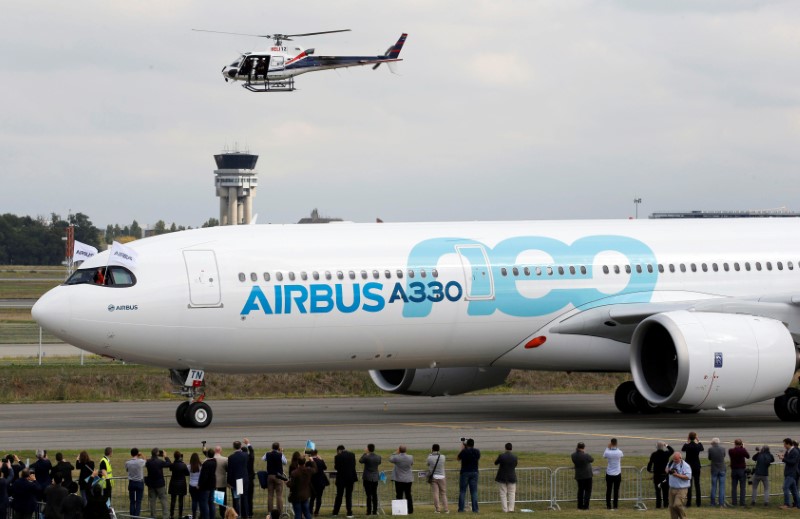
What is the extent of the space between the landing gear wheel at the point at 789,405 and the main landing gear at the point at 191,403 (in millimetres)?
14379

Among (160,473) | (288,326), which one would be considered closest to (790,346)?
(288,326)

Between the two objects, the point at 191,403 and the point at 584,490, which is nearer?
the point at 584,490

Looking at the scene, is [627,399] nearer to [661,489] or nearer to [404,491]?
[661,489]

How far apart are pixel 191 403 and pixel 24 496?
11442 mm

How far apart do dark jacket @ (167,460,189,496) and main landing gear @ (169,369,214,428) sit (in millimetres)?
9496

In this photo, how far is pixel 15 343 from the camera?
5916 cm

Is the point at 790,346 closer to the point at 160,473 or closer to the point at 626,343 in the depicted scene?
the point at 626,343

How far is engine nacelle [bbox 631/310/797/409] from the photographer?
31.0 m

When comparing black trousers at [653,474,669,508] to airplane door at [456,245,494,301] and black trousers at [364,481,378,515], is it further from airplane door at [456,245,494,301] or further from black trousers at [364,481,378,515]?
airplane door at [456,245,494,301]

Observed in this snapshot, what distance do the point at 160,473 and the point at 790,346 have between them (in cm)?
1715

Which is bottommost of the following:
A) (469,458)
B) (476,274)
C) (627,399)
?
(469,458)

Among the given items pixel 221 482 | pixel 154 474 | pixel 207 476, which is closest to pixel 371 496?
pixel 221 482

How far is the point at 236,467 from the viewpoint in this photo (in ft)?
69.8

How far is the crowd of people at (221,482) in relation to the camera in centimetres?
1994
